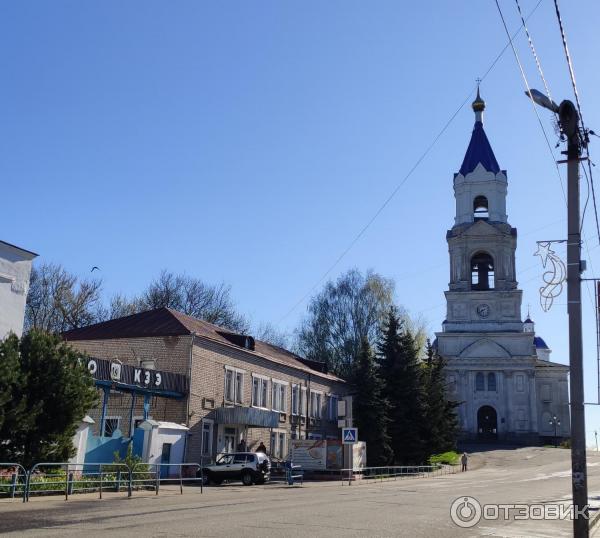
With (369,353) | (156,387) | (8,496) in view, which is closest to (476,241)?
(369,353)

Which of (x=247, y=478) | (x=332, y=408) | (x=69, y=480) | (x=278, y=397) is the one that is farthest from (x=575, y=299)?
(x=332, y=408)

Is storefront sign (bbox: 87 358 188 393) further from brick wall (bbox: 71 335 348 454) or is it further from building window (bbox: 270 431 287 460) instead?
building window (bbox: 270 431 287 460)

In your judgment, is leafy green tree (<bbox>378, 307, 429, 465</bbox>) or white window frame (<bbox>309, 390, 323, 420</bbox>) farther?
white window frame (<bbox>309, 390, 323, 420</bbox>)

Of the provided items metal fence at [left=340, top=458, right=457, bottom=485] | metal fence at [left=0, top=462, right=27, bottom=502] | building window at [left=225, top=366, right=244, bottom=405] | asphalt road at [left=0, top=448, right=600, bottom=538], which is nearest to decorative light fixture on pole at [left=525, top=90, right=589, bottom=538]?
asphalt road at [left=0, top=448, right=600, bottom=538]

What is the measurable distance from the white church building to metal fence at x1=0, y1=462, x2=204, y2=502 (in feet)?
196

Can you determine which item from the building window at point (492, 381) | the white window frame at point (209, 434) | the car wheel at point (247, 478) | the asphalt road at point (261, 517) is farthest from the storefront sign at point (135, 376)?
the building window at point (492, 381)

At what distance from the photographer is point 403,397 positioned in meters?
47.4

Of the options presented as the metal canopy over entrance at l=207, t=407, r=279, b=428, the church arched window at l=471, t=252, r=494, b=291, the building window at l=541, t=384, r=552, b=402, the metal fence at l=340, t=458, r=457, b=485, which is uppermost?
the church arched window at l=471, t=252, r=494, b=291

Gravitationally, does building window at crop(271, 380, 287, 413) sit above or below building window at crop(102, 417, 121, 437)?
above

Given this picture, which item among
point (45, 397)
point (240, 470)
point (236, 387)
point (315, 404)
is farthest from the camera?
point (315, 404)

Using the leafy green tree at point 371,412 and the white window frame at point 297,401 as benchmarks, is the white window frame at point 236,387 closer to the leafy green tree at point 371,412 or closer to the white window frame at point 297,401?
the white window frame at point 297,401

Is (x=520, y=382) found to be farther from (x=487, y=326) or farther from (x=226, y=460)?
(x=226, y=460)

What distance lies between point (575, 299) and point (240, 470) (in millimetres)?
22657

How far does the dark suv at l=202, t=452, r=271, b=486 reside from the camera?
104 ft
